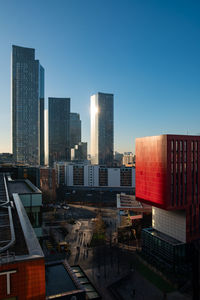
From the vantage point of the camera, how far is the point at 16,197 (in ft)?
78.2

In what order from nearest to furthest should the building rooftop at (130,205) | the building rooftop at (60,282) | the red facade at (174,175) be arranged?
the building rooftop at (60,282) → the red facade at (174,175) → the building rooftop at (130,205)

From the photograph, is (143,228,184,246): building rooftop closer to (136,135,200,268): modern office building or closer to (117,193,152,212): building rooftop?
(136,135,200,268): modern office building

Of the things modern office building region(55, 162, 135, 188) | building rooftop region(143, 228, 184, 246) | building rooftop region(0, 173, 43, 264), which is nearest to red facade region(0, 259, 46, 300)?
building rooftop region(0, 173, 43, 264)

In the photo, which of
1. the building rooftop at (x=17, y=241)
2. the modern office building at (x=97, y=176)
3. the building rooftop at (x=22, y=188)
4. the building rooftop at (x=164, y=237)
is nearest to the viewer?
the building rooftop at (x=17, y=241)

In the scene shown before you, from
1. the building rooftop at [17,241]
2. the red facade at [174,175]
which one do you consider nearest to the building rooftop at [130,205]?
the red facade at [174,175]

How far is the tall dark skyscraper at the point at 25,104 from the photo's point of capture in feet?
600

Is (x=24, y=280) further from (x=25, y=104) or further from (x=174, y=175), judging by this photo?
(x=25, y=104)

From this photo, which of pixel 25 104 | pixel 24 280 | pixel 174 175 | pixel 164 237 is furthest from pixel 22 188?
pixel 25 104

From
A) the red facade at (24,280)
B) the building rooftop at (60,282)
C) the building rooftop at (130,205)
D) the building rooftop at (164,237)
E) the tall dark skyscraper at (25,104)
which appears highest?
the tall dark skyscraper at (25,104)

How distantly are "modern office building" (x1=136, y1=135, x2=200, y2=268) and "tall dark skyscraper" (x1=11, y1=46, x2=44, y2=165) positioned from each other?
16172cm

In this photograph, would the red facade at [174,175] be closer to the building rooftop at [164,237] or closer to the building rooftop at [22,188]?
the building rooftop at [164,237]

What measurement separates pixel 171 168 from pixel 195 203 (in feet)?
25.0

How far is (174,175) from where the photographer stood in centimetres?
3403

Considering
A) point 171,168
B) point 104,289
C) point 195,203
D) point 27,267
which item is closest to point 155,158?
point 171,168
